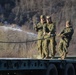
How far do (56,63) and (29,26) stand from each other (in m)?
34.4

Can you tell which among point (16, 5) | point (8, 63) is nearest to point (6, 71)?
point (8, 63)

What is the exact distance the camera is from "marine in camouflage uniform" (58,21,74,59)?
17.6m

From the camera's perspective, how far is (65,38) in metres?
17.7

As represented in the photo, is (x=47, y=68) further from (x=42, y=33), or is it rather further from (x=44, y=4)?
(x=44, y=4)

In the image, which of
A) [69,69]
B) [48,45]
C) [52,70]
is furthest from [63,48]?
[52,70]

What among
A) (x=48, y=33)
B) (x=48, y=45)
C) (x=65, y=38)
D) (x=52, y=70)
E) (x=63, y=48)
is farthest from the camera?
(x=63, y=48)

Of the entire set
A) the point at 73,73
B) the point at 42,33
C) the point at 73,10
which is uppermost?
the point at 73,10

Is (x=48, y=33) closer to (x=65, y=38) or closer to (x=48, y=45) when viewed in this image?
(x=48, y=45)

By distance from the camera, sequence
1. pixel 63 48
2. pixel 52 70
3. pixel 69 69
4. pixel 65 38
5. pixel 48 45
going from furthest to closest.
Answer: pixel 63 48 → pixel 65 38 → pixel 48 45 → pixel 69 69 → pixel 52 70

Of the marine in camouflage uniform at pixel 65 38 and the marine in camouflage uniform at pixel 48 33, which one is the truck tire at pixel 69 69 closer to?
the marine in camouflage uniform at pixel 48 33

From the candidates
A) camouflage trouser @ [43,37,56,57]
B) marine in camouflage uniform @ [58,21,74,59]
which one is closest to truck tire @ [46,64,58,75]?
camouflage trouser @ [43,37,56,57]

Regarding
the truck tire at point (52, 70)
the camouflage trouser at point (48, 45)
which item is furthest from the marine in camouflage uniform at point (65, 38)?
the truck tire at point (52, 70)

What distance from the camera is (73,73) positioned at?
16734 millimetres

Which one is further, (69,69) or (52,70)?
(69,69)
